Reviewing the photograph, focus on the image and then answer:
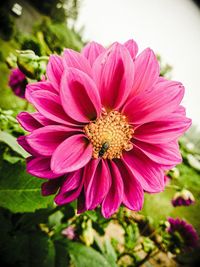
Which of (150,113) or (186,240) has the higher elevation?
(150,113)

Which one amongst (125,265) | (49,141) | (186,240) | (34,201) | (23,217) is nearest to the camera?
(49,141)

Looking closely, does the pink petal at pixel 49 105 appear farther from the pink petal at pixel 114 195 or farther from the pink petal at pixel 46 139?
the pink petal at pixel 114 195

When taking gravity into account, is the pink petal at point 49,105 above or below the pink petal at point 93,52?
below

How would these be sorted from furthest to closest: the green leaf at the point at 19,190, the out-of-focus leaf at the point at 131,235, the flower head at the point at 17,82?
the out-of-focus leaf at the point at 131,235
the flower head at the point at 17,82
the green leaf at the point at 19,190

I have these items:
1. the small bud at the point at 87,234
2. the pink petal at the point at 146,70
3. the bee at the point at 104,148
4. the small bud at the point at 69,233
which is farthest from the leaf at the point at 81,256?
the pink petal at the point at 146,70

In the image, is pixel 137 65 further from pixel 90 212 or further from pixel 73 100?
pixel 90 212

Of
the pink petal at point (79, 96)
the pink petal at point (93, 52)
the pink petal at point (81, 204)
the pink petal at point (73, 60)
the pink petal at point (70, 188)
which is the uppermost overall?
the pink petal at point (93, 52)

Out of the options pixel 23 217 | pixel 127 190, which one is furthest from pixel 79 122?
pixel 23 217
